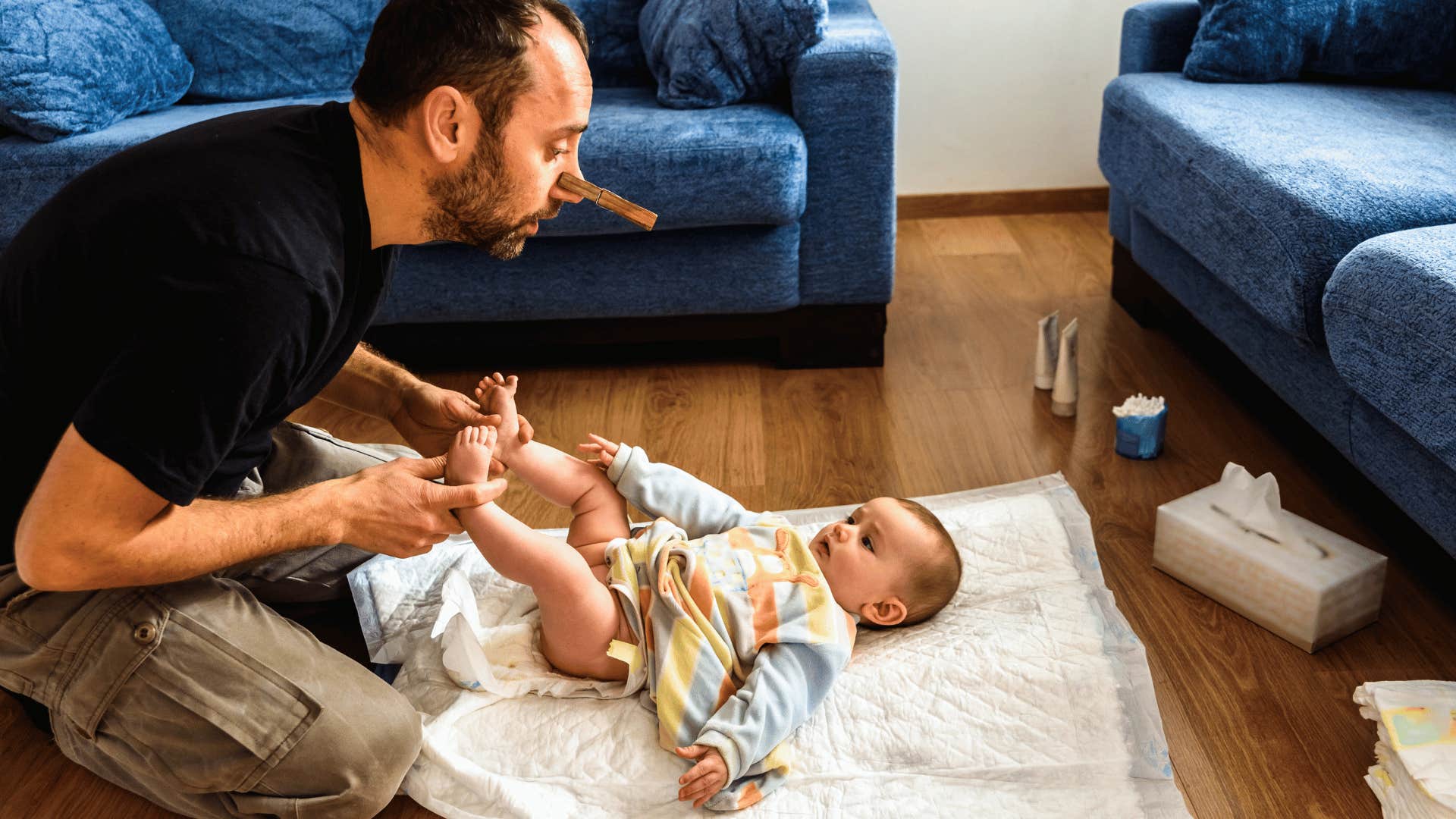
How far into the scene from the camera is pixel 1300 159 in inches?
72.0

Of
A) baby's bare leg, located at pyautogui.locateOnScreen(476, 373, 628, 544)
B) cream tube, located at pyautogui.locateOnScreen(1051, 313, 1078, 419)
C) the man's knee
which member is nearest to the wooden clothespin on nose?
baby's bare leg, located at pyautogui.locateOnScreen(476, 373, 628, 544)

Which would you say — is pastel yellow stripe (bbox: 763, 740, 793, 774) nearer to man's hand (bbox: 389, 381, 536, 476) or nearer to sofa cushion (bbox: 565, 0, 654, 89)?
man's hand (bbox: 389, 381, 536, 476)

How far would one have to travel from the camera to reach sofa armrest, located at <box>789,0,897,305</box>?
222cm

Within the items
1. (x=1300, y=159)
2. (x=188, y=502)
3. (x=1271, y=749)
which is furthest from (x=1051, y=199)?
(x=188, y=502)

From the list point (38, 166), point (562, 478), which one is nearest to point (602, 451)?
point (562, 478)

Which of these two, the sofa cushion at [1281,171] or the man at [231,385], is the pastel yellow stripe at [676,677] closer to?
the man at [231,385]

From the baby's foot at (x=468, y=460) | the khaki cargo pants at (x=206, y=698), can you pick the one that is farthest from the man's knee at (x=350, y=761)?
the baby's foot at (x=468, y=460)

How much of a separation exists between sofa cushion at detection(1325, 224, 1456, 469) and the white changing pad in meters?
0.44

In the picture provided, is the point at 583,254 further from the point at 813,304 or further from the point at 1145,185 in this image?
the point at 1145,185

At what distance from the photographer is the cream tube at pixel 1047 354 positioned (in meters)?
2.26

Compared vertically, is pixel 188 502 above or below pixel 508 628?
above

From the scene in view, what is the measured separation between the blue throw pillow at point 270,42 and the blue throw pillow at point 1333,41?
192 cm

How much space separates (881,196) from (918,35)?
3.85 feet

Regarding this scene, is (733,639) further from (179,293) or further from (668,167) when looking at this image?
(668,167)
